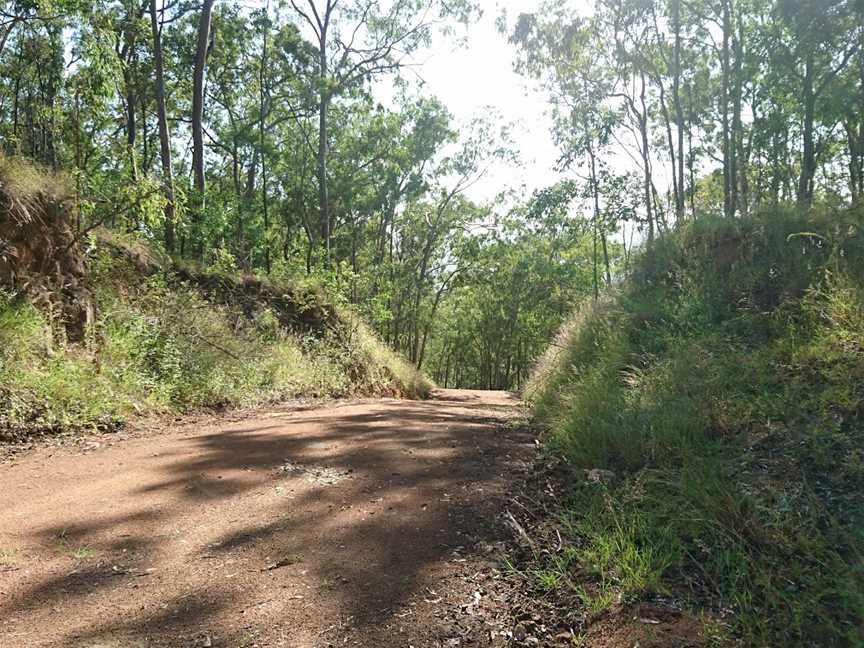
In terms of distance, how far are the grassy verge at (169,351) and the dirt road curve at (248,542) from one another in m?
1.14

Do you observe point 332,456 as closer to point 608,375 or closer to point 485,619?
point 485,619

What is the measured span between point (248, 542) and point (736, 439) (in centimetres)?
328

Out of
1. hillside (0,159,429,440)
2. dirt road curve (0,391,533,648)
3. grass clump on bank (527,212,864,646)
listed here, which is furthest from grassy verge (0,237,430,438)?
grass clump on bank (527,212,864,646)

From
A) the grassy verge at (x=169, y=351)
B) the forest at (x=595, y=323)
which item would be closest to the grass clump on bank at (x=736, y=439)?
the forest at (x=595, y=323)

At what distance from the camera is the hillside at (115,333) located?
5941 millimetres

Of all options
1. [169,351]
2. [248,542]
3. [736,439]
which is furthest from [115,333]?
[736,439]

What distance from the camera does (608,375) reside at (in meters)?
5.68

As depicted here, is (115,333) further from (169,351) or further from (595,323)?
(595,323)

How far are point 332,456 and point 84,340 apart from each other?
4.83 metres

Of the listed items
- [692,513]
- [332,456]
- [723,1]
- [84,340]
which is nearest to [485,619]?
[692,513]

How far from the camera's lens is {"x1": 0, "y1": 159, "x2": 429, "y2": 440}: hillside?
594 cm

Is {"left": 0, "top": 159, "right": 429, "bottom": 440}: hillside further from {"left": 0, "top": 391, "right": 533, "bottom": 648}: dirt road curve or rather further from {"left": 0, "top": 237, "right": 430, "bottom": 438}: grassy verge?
{"left": 0, "top": 391, "right": 533, "bottom": 648}: dirt road curve

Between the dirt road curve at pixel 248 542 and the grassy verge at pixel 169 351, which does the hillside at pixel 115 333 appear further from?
the dirt road curve at pixel 248 542

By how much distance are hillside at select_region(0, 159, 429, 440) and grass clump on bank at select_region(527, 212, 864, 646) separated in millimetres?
5254
